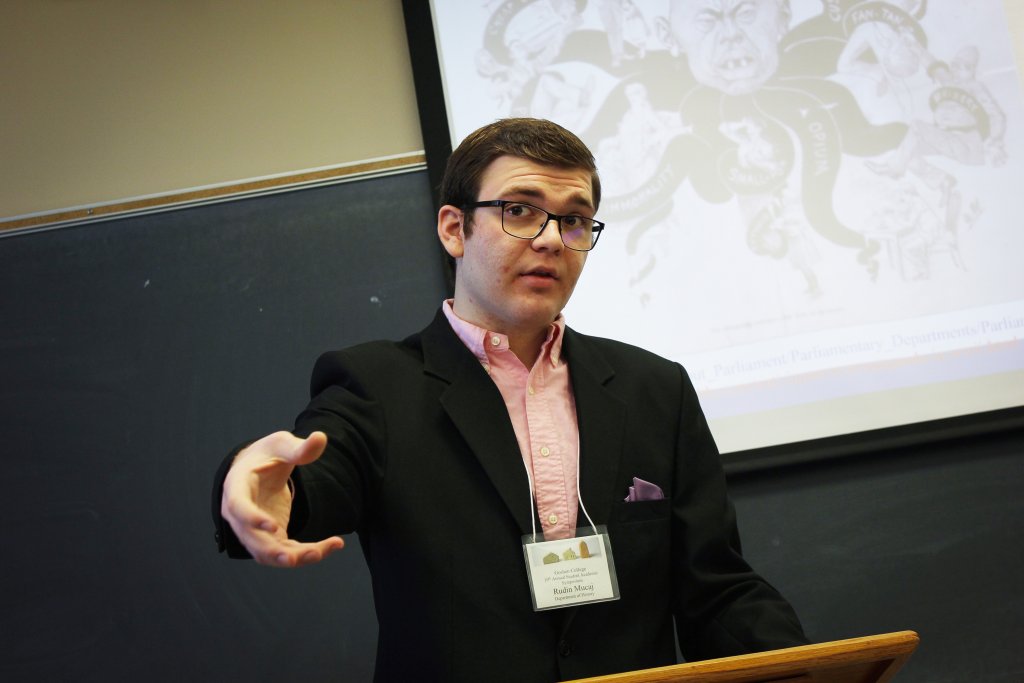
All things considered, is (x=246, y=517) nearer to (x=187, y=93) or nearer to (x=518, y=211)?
(x=518, y=211)

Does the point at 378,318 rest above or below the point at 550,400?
above

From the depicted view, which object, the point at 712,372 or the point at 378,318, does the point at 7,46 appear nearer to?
the point at 378,318

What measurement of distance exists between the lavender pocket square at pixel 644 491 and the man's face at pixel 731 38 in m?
1.62

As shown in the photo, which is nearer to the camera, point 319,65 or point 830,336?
point 830,336

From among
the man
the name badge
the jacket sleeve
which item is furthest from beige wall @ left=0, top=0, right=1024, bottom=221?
the name badge

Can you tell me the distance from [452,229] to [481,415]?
15.2 inches

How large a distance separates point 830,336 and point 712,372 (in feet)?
1.20

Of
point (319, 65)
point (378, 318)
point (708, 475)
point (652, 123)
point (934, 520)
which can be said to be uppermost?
point (319, 65)

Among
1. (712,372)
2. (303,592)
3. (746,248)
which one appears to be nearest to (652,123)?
(746,248)

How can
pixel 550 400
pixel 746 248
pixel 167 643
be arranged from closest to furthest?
pixel 550 400 < pixel 167 643 < pixel 746 248

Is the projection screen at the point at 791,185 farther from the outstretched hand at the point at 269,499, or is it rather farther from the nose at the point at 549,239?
the outstretched hand at the point at 269,499

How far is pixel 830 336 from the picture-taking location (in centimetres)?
254

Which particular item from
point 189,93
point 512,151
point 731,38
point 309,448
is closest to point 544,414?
point 512,151

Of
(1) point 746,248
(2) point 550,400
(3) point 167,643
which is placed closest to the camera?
(2) point 550,400
